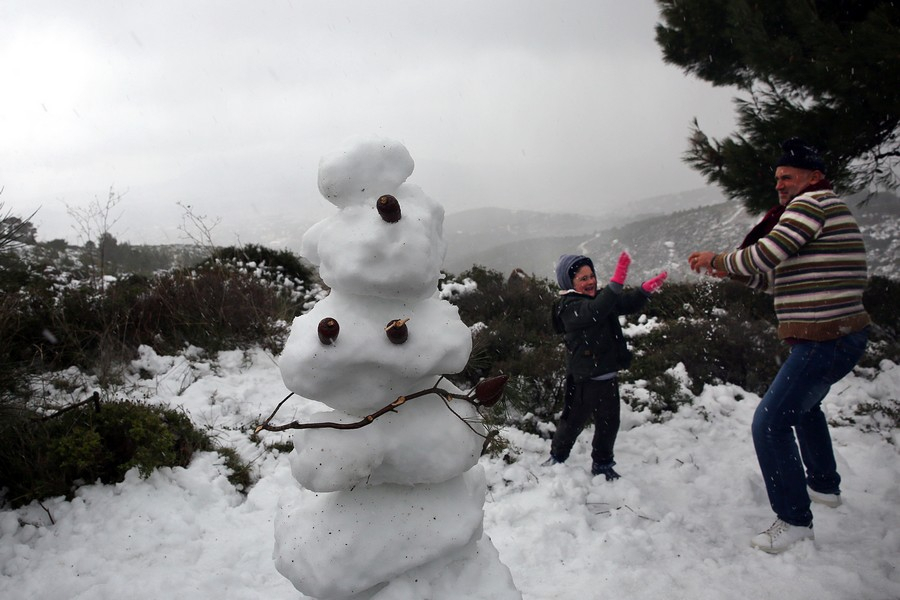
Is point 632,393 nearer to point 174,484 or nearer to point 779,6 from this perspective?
point 174,484

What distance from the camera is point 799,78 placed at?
15.3ft

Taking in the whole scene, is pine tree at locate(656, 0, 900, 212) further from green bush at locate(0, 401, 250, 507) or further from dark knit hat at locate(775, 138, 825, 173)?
green bush at locate(0, 401, 250, 507)

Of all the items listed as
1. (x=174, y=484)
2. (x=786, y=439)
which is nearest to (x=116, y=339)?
(x=174, y=484)

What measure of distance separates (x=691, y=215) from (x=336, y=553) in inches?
1154

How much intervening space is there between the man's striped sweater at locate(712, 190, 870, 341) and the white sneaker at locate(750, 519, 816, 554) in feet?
3.47

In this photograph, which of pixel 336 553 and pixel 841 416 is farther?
pixel 841 416

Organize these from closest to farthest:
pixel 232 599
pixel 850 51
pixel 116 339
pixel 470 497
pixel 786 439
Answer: pixel 470 497
pixel 232 599
pixel 786 439
pixel 850 51
pixel 116 339

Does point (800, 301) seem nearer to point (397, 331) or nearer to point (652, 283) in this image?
point (652, 283)

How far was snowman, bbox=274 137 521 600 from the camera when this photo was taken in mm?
1469

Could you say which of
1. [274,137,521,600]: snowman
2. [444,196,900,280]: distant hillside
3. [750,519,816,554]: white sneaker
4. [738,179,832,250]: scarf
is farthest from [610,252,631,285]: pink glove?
[444,196,900,280]: distant hillside

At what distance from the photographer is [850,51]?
4.10 meters

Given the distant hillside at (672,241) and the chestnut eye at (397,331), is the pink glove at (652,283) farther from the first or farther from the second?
the distant hillside at (672,241)

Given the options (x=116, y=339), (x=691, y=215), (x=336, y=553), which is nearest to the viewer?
(x=336, y=553)

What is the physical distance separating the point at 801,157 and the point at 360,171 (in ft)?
7.82
